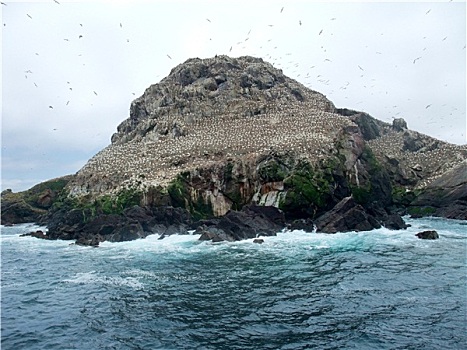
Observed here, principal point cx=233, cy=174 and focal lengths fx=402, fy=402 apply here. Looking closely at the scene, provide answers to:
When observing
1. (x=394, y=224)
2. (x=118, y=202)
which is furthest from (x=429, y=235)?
(x=118, y=202)

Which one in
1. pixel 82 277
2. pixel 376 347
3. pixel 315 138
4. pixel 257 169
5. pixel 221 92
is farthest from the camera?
pixel 221 92

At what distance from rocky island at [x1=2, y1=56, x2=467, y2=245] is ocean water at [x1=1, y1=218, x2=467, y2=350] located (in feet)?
26.3

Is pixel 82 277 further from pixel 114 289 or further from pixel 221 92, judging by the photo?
pixel 221 92

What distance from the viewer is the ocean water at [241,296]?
51.7ft

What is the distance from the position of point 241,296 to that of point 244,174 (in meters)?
29.2

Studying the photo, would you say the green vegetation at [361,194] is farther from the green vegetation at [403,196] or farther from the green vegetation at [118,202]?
the green vegetation at [118,202]

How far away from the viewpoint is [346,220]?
4112 centimetres

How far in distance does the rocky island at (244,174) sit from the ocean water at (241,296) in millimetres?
8005

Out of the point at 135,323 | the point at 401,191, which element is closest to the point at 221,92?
the point at 401,191

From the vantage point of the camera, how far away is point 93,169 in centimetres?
A: 5934

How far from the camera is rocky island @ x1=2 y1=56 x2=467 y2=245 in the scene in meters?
43.3

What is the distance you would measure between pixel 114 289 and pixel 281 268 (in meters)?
10.7

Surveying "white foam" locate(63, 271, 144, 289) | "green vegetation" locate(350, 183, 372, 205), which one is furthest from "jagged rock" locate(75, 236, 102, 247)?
"green vegetation" locate(350, 183, 372, 205)

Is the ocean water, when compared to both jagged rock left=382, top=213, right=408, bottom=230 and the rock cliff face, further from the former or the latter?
the rock cliff face
